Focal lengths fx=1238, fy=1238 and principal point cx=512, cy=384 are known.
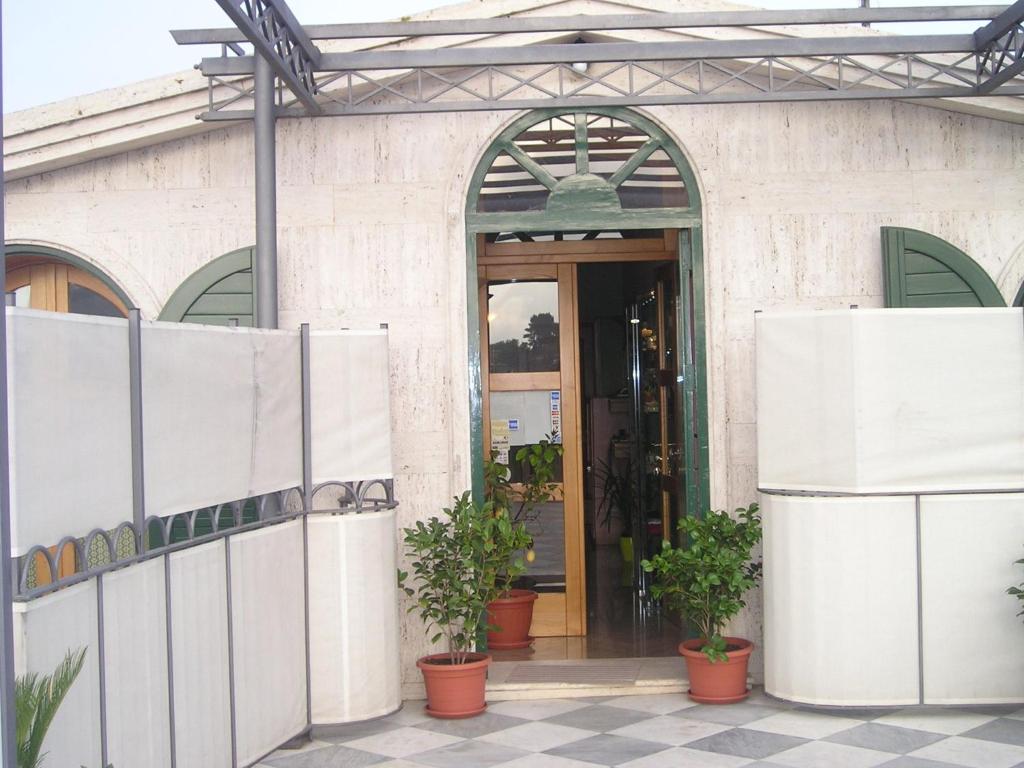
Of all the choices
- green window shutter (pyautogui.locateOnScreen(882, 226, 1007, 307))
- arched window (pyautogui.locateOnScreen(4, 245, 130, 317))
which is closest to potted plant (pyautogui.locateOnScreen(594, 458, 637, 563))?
green window shutter (pyautogui.locateOnScreen(882, 226, 1007, 307))

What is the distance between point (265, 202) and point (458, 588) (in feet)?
7.40

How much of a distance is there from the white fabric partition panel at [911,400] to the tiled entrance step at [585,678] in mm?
1470

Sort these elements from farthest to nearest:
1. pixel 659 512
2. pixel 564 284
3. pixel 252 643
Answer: pixel 659 512, pixel 564 284, pixel 252 643

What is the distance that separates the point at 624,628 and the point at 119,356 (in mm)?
4922

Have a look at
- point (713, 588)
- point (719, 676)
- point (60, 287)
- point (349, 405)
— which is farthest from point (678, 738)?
point (60, 287)

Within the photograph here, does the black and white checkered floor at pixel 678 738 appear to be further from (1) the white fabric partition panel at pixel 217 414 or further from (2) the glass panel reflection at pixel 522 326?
(2) the glass panel reflection at pixel 522 326

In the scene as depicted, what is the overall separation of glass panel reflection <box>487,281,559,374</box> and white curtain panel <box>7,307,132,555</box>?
4.18m

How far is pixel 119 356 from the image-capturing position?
13.8 feet

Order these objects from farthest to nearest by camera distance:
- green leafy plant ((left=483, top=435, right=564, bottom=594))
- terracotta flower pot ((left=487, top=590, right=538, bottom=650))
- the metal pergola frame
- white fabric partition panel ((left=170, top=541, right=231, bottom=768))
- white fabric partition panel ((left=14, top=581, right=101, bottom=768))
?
green leafy plant ((left=483, top=435, right=564, bottom=594)) → terracotta flower pot ((left=487, top=590, right=538, bottom=650)) → the metal pergola frame → white fabric partition panel ((left=170, top=541, right=231, bottom=768)) → white fabric partition panel ((left=14, top=581, right=101, bottom=768))

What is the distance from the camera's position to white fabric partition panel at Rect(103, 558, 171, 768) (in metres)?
4.00

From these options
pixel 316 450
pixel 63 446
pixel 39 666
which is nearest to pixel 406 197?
pixel 316 450

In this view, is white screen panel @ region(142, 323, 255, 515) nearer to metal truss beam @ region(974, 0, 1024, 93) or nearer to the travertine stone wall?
the travertine stone wall

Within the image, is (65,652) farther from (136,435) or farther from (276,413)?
(276,413)

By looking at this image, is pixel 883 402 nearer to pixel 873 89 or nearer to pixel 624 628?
pixel 873 89
